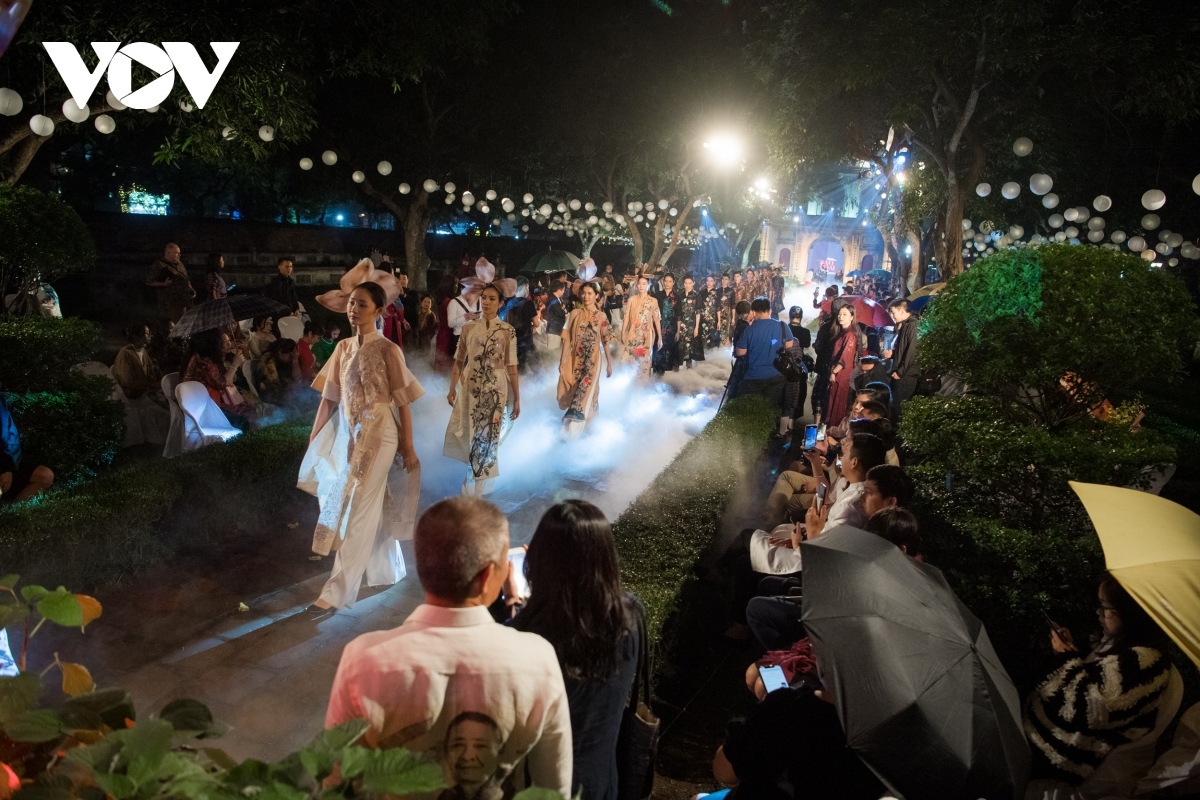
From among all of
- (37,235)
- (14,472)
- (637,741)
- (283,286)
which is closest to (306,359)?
(283,286)

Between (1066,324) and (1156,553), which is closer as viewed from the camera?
(1156,553)

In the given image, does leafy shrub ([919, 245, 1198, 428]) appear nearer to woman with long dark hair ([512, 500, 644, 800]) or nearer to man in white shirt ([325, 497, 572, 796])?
woman with long dark hair ([512, 500, 644, 800])

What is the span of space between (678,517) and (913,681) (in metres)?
2.87

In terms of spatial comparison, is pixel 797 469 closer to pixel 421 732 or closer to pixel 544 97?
pixel 421 732

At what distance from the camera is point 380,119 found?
2364cm

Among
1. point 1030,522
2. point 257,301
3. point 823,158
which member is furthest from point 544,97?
point 1030,522

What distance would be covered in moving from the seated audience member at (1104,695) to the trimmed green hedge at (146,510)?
5.52 m

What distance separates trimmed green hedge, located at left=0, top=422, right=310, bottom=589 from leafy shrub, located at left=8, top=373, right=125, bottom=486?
1197mm

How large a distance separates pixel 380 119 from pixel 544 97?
214 inches

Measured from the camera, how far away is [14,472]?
5457 mm

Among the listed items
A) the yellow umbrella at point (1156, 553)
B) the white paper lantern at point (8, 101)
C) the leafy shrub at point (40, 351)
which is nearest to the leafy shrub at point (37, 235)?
the leafy shrub at point (40, 351)

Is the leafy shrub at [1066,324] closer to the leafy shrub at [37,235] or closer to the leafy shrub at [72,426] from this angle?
the leafy shrub at [72,426]

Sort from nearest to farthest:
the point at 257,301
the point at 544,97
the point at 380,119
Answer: the point at 257,301
the point at 380,119
the point at 544,97

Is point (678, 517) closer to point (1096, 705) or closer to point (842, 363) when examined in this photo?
point (1096, 705)
